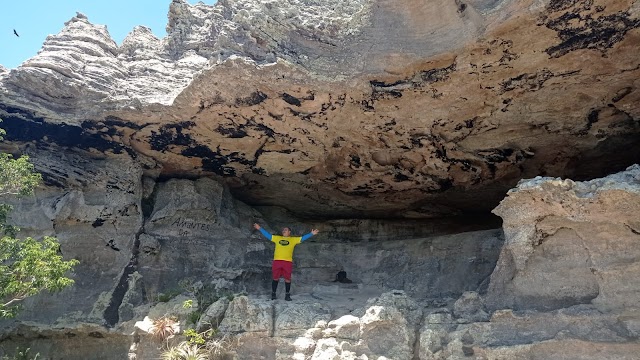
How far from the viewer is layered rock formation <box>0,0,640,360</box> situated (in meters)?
7.72

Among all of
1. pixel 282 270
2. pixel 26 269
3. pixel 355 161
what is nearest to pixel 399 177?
pixel 355 161

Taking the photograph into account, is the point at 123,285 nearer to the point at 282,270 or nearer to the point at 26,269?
the point at 26,269

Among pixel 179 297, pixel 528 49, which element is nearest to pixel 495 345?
pixel 528 49

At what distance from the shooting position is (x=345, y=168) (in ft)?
39.1

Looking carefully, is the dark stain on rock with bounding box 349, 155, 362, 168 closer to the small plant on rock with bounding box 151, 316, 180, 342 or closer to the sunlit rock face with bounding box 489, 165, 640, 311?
the sunlit rock face with bounding box 489, 165, 640, 311

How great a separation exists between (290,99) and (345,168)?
260cm

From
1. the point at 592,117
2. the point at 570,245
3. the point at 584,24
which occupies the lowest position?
the point at 570,245

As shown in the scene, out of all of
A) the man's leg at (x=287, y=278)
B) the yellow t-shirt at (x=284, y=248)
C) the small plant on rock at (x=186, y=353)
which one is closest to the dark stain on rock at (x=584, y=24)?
the yellow t-shirt at (x=284, y=248)

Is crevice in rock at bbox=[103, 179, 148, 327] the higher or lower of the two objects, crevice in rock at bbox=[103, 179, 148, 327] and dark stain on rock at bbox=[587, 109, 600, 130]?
the lower

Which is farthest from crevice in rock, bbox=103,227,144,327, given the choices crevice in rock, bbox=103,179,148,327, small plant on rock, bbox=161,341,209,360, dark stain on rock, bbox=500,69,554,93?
dark stain on rock, bbox=500,69,554,93

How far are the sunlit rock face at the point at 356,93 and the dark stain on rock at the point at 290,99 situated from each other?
3 centimetres

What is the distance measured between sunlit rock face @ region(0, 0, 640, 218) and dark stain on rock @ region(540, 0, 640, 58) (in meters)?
0.02

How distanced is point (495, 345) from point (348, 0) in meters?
6.97

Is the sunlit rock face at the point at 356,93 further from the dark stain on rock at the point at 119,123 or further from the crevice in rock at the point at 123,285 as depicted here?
the crevice in rock at the point at 123,285
